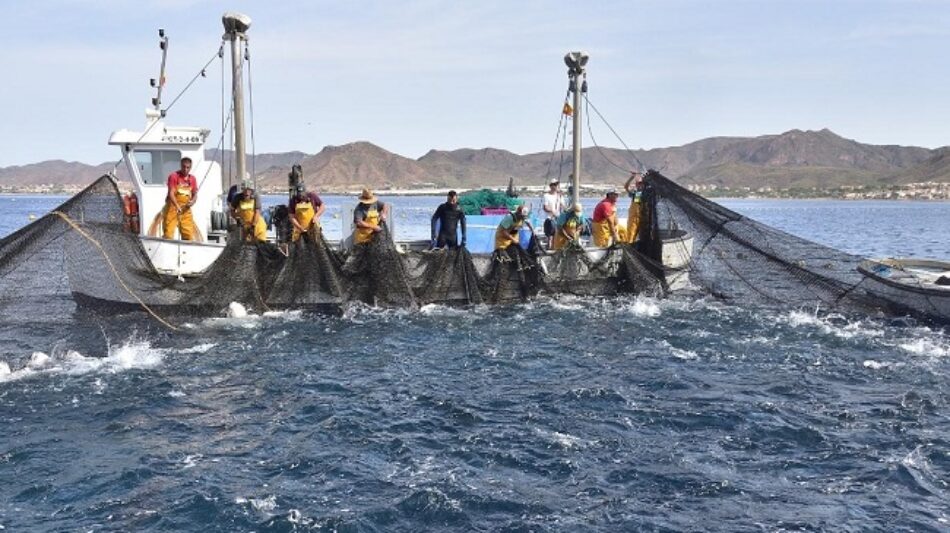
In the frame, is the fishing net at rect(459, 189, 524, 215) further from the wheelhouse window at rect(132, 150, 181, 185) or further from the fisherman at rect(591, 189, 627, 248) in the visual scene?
the wheelhouse window at rect(132, 150, 181, 185)

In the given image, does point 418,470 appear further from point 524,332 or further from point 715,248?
point 715,248

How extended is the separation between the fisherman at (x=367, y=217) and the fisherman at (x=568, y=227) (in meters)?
4.13

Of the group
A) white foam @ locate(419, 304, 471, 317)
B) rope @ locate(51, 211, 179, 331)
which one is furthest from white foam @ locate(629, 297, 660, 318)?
rope @ locate(51, 211, 179, 331)

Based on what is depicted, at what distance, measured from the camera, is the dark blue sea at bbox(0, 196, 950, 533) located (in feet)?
24.7

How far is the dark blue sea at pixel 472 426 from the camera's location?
7543 mm

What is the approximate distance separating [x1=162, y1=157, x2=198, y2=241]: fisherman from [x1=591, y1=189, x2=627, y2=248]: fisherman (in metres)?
9.01

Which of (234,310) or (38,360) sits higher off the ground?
(234,310)

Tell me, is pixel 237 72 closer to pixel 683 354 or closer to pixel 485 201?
pixel 485 201

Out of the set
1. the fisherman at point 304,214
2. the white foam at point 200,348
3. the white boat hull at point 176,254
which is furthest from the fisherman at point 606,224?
the white foam at point 200,348

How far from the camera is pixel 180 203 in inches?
683

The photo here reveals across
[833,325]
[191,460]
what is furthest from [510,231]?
[191,460]

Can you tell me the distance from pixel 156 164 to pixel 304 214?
14.0 feet

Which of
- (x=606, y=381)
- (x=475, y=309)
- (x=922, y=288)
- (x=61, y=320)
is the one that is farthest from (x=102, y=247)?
(x=922, y=288)

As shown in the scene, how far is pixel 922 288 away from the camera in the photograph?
1572 cm
